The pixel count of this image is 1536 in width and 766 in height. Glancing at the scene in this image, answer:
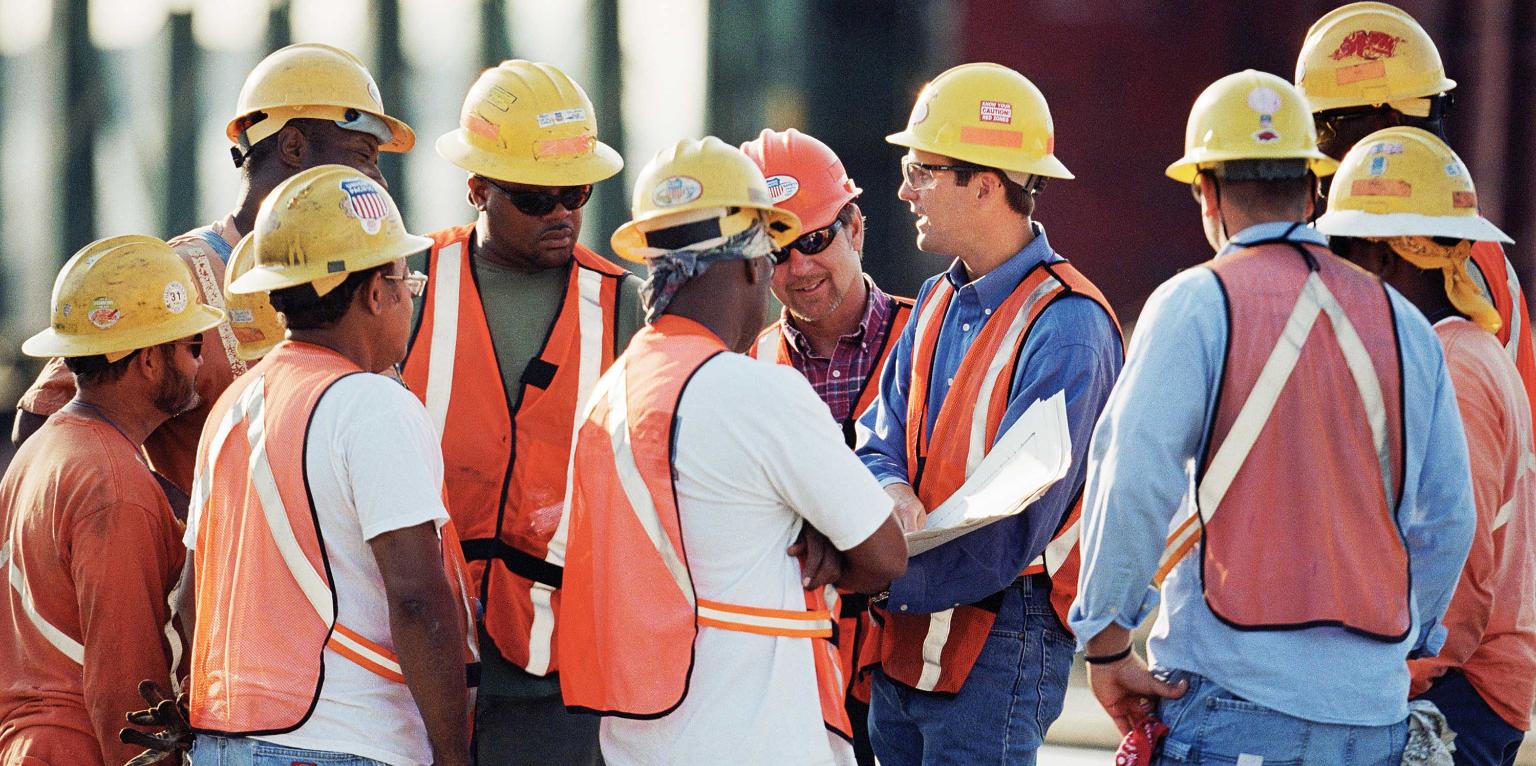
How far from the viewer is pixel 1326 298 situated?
9.16 feet

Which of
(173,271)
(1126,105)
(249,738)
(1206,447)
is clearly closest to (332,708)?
(249,738)

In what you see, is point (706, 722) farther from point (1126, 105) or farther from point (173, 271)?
point (1126, 105)

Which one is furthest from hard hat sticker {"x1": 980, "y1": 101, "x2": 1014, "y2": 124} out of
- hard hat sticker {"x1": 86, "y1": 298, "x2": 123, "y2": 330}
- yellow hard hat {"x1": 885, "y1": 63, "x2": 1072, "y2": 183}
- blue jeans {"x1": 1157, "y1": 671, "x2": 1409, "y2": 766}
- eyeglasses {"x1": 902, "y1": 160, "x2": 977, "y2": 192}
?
hard hat sticker {"x1": 86, "y1": 298, "x2": 123, "y2": 330}

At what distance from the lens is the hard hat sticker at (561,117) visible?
3.72 metres

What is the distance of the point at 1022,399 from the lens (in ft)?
11.2

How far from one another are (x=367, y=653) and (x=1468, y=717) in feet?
6.64

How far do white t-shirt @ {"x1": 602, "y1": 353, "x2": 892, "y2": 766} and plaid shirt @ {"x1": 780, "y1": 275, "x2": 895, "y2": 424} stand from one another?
1.33 m

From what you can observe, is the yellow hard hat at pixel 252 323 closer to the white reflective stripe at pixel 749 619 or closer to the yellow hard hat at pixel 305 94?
the yellow hard hat at pixel 305 94

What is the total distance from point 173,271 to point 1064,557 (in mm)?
1826

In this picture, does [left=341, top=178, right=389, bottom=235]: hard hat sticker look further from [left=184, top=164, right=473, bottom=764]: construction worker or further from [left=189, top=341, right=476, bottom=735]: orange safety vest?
[left=189, top=341, right=476, bottom=735]: orange safety vest

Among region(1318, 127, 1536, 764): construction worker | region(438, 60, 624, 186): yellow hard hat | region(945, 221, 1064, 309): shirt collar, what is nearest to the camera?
region(1318, 127, 1536, 764): construction worker

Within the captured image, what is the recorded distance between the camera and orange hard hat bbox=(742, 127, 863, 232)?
13.3 ft

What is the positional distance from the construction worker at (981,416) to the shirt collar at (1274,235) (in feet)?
1.90

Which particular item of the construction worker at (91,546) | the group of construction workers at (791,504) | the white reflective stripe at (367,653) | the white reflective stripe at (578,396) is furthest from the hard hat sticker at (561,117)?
the white reflective stripe at (367,653)
